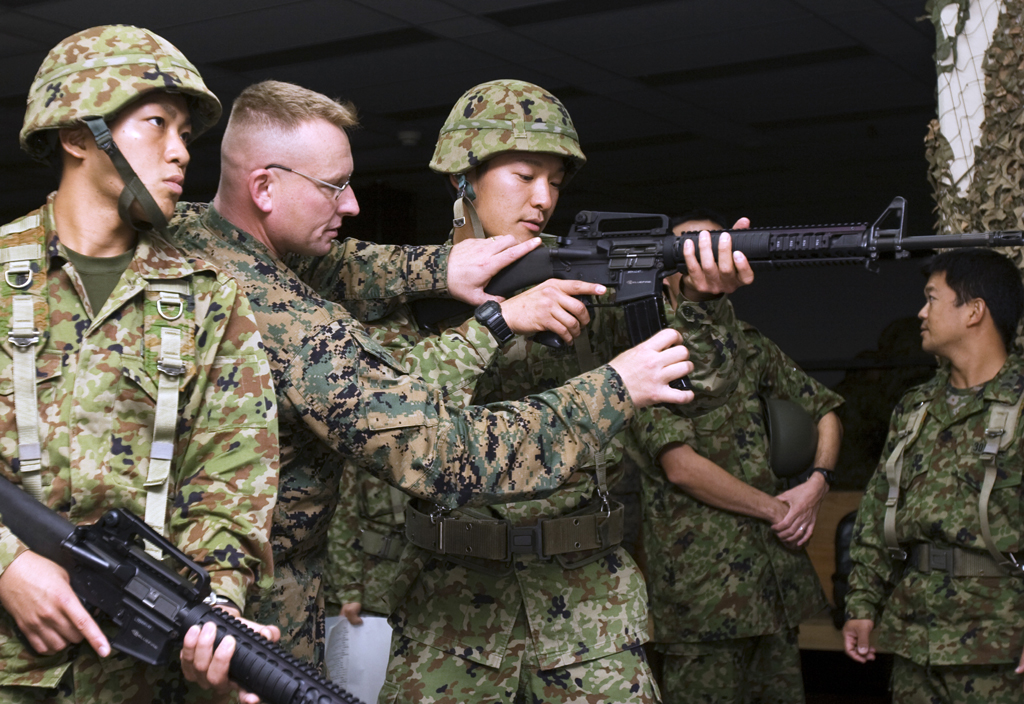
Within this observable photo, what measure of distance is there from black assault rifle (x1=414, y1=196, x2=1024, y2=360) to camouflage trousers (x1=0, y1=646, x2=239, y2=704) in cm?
100

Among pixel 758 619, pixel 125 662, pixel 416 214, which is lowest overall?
pixel 758 619

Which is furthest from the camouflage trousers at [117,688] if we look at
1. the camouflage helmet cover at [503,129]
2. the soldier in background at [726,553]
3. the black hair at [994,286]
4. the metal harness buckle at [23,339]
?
the black hair at [994,286]

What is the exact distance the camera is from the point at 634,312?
93.0 inches

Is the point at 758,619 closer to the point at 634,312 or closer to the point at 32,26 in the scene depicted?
the point at 634,312

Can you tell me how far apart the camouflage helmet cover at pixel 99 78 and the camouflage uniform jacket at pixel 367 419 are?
40 centimetres

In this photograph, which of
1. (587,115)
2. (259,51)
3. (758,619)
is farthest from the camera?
(587,115)

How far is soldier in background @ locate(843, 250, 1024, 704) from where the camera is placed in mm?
2814

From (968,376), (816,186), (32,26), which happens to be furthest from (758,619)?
(816,186)

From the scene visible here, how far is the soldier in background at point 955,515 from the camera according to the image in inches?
111

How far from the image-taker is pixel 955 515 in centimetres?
289

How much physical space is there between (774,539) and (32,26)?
159 inches

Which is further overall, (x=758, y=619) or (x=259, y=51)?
(x=259, y=51)

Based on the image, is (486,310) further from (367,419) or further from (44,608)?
(44,608)

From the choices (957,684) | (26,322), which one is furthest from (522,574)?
(957,684)
